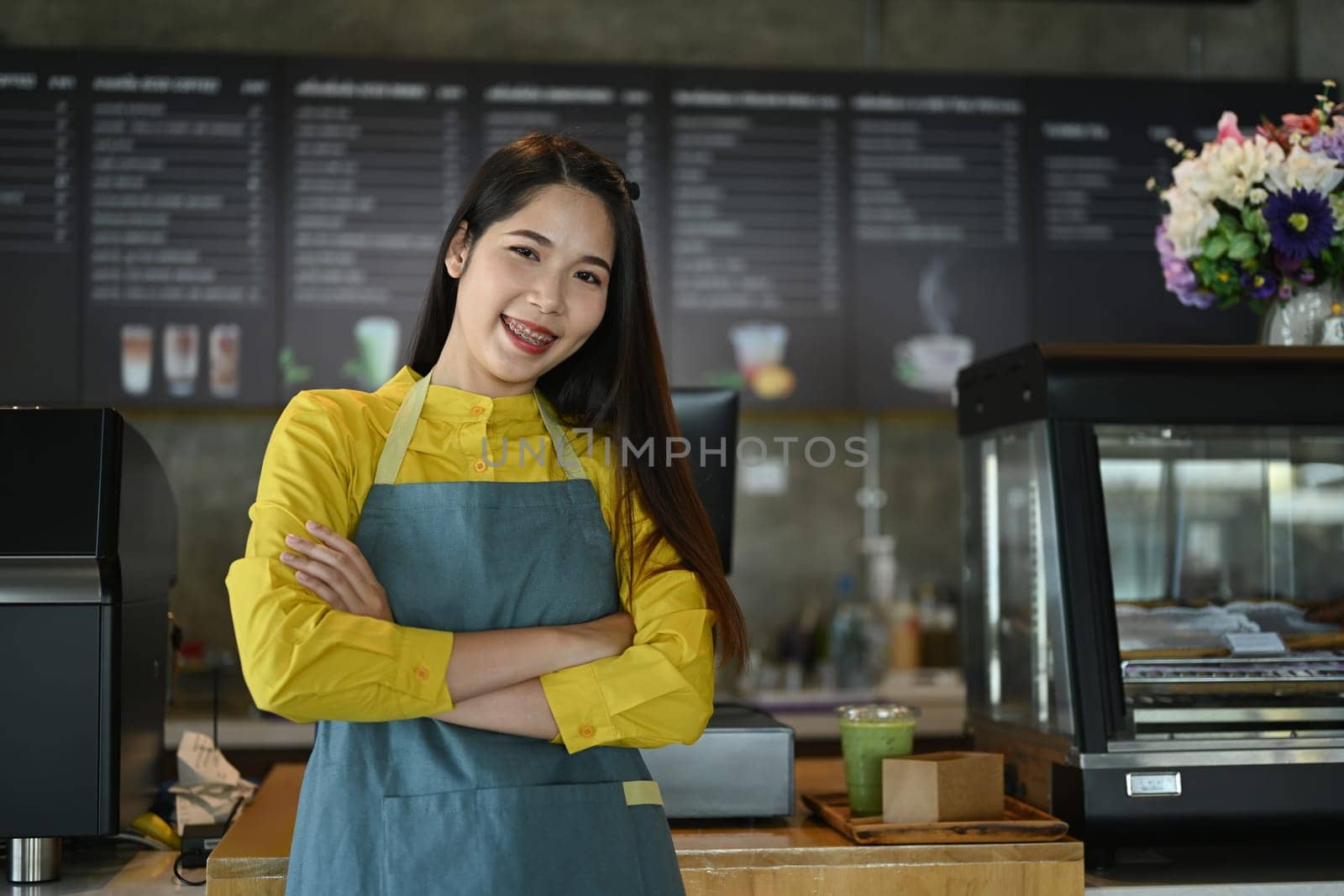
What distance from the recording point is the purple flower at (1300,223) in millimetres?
1850

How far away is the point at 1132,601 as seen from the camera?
1.73 m

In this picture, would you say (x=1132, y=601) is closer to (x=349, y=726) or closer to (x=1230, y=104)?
(x=349, y=726)

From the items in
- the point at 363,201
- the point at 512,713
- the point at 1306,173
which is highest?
the point at 363,201

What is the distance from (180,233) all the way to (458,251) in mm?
2200

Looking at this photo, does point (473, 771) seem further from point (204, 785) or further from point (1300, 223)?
point (1300, 223)

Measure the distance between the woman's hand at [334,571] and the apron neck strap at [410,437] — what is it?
99mm

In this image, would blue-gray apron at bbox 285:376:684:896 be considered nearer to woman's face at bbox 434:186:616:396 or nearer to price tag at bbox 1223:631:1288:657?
woman's face at bbox 434:186:616:396

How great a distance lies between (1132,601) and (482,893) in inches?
37.8

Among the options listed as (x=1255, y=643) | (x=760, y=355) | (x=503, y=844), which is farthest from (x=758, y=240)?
(x=503, y=844)

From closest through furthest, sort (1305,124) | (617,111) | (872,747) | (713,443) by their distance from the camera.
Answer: (872,747), (713,443), (1305,124), (617,111)

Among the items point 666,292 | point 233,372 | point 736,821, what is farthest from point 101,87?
point 736,821

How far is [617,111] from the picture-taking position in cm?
341

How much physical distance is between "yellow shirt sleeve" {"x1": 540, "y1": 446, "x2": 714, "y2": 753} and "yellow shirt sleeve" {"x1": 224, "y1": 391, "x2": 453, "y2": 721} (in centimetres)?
11

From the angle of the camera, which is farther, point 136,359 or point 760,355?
point 760,355
